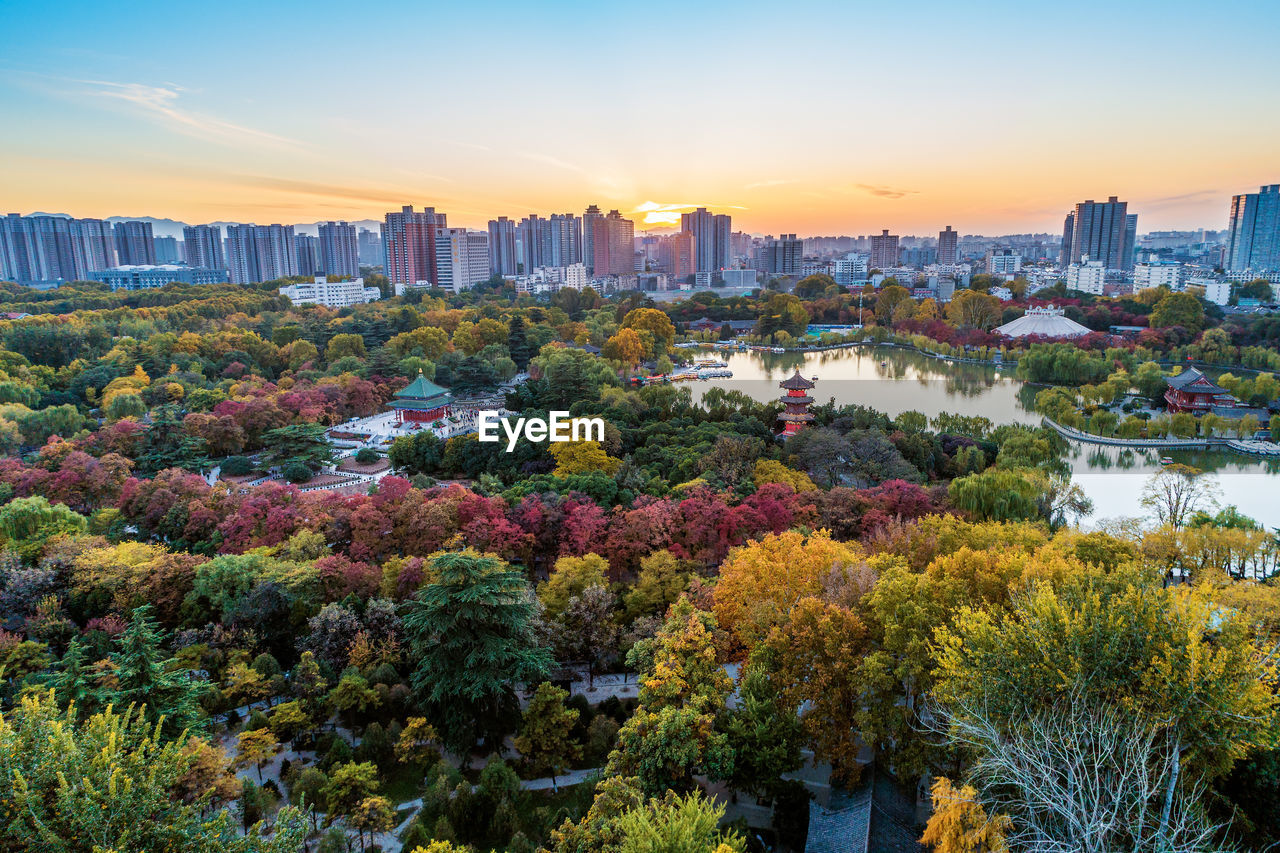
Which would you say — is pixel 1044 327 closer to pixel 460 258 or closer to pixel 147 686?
pixel 147 686

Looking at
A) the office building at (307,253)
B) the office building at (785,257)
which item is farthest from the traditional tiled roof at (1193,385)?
the office building at (307,253)

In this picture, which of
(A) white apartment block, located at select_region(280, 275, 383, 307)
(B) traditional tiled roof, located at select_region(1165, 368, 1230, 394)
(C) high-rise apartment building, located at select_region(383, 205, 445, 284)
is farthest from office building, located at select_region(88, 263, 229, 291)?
(B) traditional tiled roof, located at select_region(1165, 368, 1230, 394)

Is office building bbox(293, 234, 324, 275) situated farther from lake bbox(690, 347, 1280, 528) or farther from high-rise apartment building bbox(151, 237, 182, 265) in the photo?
lake bbox(690, 347, 1280, 528)

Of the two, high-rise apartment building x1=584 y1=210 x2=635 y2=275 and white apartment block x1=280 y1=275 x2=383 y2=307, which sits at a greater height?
high-rise apartment building x1=584 y1=210 x2=635 y2=275

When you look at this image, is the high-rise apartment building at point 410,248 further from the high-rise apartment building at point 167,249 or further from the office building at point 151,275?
the high-rise apartment building at point 167,249

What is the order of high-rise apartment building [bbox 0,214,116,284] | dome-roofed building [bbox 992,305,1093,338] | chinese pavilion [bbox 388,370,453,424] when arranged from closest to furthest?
1. chinese pavilion [bbox 388,370,453,424]
2. dome-roofed building [bbox 992,305,1093,338]
3. high-rise apartment building [bbox 0,214,116,284]

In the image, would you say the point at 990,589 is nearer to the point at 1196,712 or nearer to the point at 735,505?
the point at 1196,712
